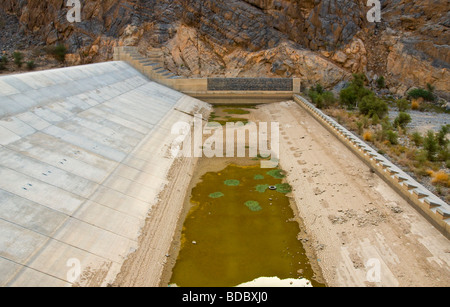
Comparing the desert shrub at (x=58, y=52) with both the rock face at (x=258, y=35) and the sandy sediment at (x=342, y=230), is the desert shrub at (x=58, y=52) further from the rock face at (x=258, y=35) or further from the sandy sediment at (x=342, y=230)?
the sandy sediment at (x=342, y=230)

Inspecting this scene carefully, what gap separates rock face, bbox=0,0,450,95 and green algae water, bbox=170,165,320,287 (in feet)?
82.4

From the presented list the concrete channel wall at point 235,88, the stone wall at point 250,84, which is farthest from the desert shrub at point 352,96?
the stone wall at point 250,84

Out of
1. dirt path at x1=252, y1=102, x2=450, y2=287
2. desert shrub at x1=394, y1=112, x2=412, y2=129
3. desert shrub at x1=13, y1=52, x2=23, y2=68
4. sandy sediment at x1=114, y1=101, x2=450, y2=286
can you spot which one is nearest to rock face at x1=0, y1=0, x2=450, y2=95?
desert shrub at x1=13, y1=52, x2=23, y2=68

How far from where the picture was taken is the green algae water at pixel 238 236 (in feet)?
32.9

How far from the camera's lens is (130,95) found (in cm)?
2442

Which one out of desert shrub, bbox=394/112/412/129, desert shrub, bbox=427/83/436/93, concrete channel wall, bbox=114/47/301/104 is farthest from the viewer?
concrete channel wall, bbox=114/47/301/104

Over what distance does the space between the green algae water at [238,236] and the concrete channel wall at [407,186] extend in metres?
3.88

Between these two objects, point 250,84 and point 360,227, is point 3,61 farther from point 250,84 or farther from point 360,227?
point 360,227

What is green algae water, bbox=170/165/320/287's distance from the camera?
10.0m

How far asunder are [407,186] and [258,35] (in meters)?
30.6

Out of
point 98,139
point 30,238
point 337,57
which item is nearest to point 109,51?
point 337,57

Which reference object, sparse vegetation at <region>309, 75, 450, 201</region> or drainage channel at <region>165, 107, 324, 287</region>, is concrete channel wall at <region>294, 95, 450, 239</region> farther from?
drainage channel at <region>165, 107, 324, 287</region>
